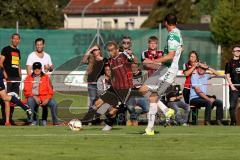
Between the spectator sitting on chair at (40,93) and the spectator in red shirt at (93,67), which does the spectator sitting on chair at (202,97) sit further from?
the spectator sitting on chair at (40,93)

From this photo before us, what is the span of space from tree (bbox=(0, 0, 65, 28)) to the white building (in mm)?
32288

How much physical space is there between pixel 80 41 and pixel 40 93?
16.6 metres

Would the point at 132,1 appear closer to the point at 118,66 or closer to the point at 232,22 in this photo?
the point at 232,22

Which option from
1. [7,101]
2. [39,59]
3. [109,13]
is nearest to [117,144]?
[7,101]

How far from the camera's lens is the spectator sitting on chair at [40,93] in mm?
20391

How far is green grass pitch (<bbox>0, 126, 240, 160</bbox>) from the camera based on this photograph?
1240cm

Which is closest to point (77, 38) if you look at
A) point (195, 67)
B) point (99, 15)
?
point (195, 67)

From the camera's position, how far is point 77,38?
1458 inches

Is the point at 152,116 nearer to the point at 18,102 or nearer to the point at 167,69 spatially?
the point at 167,69

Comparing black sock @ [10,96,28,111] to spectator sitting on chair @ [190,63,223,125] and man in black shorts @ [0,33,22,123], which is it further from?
spectator sitting on chair @ [190,63,223,125]

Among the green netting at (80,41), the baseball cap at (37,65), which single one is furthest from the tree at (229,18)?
the baseball cap at (37,65)

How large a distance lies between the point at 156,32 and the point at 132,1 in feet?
224

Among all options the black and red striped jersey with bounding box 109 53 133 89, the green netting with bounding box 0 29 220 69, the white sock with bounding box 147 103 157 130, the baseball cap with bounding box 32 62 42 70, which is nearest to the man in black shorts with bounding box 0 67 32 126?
the baseball cap with bounding box 32 62 42 70

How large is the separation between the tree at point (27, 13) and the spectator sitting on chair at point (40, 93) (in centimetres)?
4043
